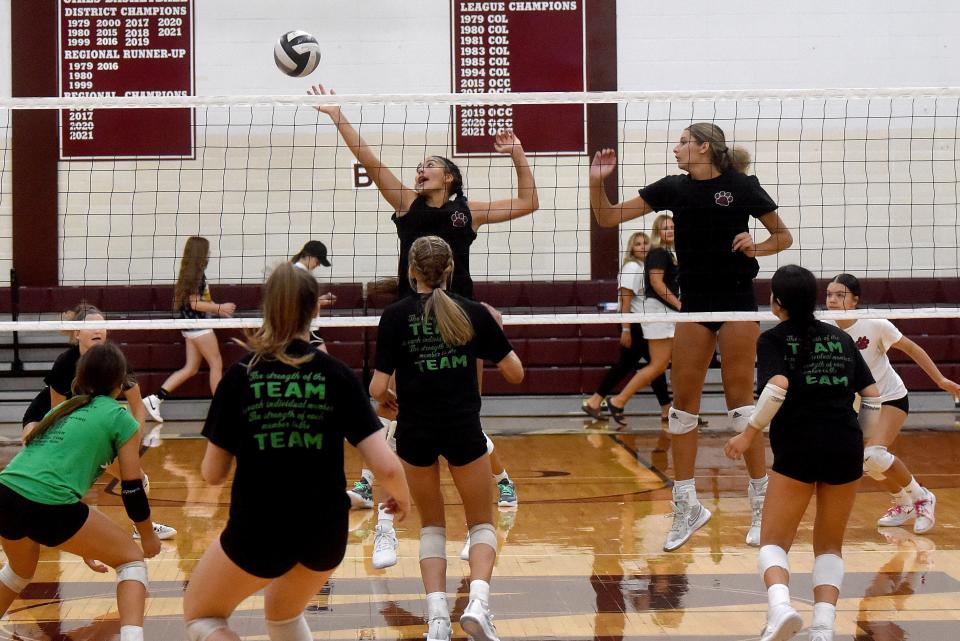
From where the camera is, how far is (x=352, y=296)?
11719mm

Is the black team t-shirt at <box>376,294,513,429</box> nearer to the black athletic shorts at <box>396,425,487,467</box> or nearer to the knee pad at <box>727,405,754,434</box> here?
the black athletic shorts at <box>396,425,487,467</box>

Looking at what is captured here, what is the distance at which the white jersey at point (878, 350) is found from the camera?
265 inches

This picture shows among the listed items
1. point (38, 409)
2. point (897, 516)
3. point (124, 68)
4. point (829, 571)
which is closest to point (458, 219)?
point (38, 409)

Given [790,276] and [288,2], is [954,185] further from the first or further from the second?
[790,276]

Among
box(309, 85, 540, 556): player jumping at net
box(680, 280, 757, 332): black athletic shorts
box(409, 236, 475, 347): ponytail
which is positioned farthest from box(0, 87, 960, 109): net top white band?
box(409, 236, 475, 347): ponytail

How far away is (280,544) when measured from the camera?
10.7 ft

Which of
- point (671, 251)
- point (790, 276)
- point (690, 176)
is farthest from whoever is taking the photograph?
point (671, 251)

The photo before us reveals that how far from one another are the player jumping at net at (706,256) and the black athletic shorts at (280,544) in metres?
2.83

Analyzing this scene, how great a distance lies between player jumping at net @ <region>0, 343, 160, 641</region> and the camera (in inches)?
160

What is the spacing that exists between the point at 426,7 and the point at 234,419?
9822 millimetres

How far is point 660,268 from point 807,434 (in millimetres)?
6302

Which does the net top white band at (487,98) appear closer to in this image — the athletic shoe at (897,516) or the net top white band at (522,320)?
the net top white band at (522,320)

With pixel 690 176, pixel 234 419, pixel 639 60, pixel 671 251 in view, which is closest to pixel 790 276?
pixel 690 176

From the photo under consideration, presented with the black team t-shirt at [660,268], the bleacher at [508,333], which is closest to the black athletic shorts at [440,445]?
the black team t-shirt at [660,268]
